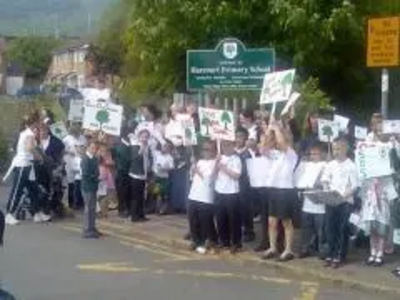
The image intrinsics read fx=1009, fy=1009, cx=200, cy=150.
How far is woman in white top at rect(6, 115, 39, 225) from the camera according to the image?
1697 cm

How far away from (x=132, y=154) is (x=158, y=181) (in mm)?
856

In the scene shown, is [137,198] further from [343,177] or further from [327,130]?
[343,177]

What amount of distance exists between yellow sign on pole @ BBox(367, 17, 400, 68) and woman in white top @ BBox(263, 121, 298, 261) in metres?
1.94

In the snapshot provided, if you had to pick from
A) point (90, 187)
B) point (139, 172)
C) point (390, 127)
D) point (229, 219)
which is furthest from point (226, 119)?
point (139, 172)

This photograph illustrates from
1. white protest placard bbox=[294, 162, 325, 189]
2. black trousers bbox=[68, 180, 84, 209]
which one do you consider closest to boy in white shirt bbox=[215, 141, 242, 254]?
white protest placard bbox=[294, 162, 325, 189]

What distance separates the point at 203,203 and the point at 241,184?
23.1 inches

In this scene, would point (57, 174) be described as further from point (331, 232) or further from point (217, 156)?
point (331, 232)

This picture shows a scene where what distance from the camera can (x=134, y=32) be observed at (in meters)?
26.5

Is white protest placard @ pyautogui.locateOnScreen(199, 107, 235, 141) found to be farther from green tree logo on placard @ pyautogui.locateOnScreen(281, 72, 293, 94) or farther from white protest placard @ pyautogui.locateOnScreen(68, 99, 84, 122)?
white protest placard @ pyautogui.locateOnScreen(68, 99, 84, 122)

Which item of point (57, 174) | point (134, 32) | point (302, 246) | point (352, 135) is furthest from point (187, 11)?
point (302, 246)

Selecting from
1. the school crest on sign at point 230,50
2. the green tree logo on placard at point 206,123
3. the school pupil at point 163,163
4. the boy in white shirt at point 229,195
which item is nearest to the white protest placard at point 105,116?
the school pupil at point 163,163

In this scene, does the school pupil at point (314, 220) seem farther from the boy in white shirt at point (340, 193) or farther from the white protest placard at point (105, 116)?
the white protest placard at point (105, 116)

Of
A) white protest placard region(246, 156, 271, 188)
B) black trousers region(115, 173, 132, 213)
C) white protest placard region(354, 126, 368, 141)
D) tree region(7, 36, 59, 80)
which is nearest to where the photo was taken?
white protest placard region(246, 156, 271, 188)

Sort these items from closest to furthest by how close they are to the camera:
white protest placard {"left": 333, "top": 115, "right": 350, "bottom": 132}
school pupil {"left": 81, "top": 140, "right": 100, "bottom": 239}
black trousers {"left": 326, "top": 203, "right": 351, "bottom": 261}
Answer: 1. black trousers {"left": 326, "top": 203, "right": 351, "bottom": 261}
2. white protest placard {"left": 333, "top": 115, "right": 350, "bottom": 132}
3. school pupil {"left": 81, "top": 140, "right": 100, "bottom": 239}
